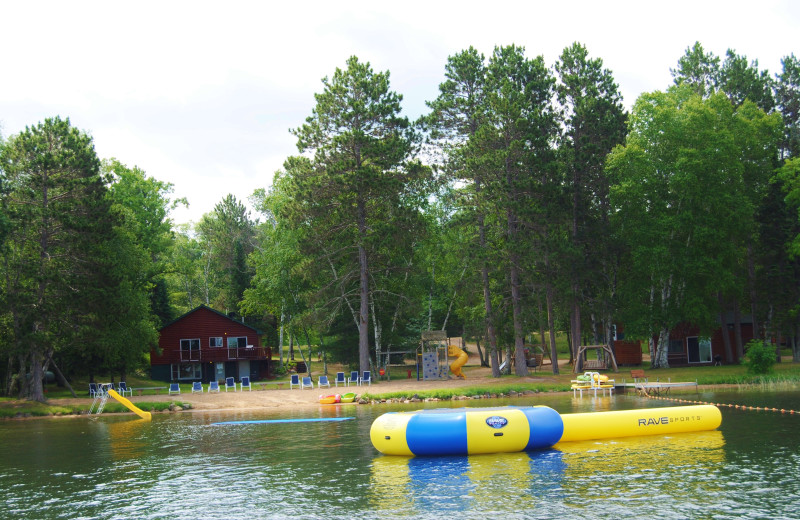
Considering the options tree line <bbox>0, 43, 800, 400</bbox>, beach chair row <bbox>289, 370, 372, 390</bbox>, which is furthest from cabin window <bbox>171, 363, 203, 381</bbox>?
beach chair row <bbox>289, 370, 372, 390</bbox>

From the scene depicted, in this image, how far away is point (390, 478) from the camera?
15242mm

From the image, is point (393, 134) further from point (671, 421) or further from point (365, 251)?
point (671, 421)

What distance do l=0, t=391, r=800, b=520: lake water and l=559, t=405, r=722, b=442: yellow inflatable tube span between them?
11.7 inches

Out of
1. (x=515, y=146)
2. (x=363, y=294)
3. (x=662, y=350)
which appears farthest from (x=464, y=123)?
(x=662, y=350)

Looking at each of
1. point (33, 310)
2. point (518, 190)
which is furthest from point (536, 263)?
point (33, 310)

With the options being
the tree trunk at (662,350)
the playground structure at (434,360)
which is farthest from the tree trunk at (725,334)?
the playground structure at (434,360)

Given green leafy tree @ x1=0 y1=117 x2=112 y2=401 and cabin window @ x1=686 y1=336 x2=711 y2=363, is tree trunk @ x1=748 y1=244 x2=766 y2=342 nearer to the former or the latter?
cabin window @ x1=686 y1=336 x2=711 y2=363

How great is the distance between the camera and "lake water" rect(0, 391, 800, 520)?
12.3m

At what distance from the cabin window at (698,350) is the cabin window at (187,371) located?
124 feet

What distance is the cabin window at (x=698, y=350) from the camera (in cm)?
5044

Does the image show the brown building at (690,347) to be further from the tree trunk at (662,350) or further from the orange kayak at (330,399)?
the orange kayak at (330,399)

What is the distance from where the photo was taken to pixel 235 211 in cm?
8744

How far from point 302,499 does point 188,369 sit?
44174mm

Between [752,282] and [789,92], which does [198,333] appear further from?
[789,92]
